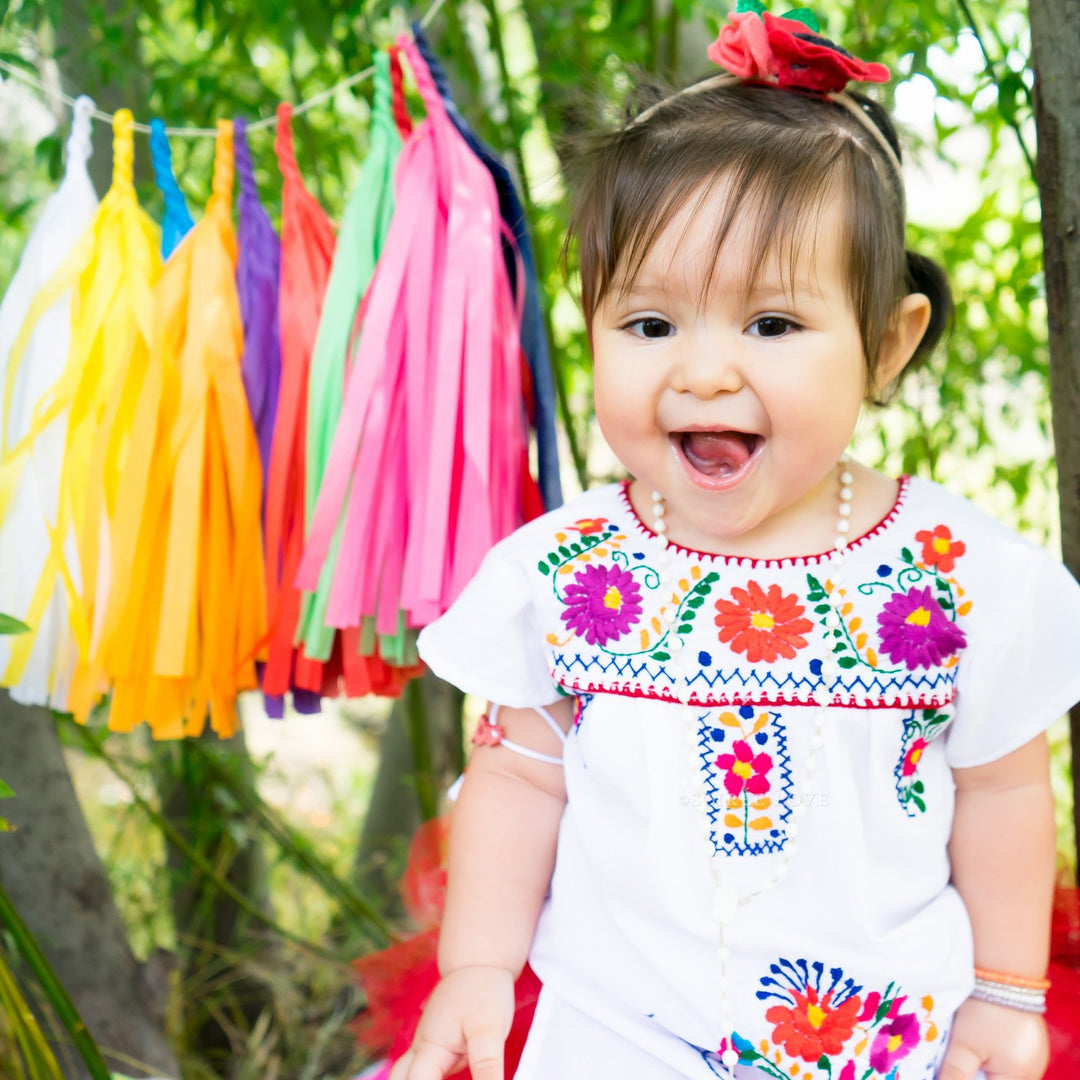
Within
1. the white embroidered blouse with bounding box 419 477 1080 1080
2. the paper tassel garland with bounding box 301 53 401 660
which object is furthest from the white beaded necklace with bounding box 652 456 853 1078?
the paper tassel garland with bounding box 301 53 401 660

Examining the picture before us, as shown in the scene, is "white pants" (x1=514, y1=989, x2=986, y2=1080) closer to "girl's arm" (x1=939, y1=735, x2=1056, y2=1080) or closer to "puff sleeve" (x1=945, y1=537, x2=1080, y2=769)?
"girl's arm" (x1=939, y1=735, x2=1056, y2=1080)

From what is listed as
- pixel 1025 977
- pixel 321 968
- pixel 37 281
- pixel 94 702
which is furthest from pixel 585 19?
pixel 321 968

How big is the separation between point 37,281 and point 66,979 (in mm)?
865

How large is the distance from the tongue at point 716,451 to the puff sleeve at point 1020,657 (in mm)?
245

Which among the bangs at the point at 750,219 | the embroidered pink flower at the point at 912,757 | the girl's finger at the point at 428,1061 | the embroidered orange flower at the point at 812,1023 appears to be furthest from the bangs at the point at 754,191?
the girl's finger at the point at 428,1061

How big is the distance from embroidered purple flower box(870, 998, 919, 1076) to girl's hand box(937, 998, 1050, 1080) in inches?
1.8

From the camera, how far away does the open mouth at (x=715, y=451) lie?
3.21 feet

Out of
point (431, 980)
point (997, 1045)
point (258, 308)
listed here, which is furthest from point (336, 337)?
point (997, 1045)

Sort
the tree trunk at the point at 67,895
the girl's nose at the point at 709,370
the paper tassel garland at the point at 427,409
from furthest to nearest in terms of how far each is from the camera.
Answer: the tree trunk at the point at 67,895 < the paper tassel garland at the point at 427,409 < the girl's nose at the point at 709,370

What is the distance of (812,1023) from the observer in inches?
38.6

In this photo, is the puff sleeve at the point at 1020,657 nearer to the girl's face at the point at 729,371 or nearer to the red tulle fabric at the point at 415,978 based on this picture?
the girl's face at the point at 729,371

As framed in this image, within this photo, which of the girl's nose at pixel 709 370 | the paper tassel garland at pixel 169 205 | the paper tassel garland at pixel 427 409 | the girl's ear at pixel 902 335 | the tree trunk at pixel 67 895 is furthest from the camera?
the tree trunk at pixel 67 895

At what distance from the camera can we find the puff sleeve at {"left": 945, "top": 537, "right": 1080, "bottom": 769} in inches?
39.3

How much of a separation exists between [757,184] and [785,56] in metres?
0.14
